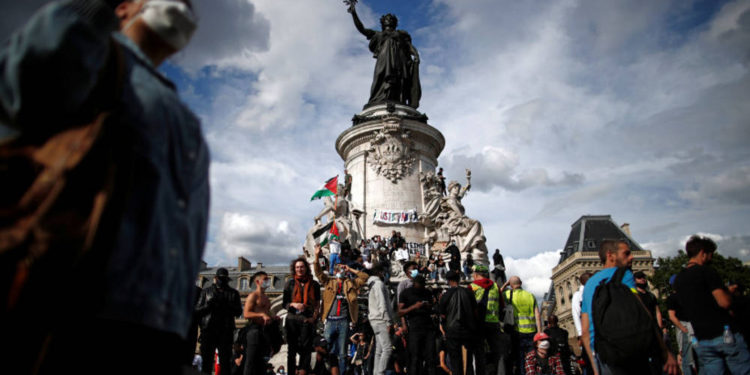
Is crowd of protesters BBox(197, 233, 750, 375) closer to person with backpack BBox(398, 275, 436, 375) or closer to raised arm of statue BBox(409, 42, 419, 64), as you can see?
person with backpack BBox(398, 275, 436, 375)

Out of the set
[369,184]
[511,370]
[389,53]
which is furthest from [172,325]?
[389,53]

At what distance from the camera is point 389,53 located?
65.5ft

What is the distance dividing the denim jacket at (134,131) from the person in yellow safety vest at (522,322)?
266 inches

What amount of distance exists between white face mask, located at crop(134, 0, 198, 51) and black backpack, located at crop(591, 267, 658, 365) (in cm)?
395

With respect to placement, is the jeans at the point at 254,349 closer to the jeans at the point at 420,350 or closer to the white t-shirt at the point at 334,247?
the jeans at the point at 420,350

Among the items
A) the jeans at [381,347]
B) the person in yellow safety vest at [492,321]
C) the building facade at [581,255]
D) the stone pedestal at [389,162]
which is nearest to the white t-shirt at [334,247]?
the stone pedestal at [389,162]

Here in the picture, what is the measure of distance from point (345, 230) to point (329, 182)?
174cm

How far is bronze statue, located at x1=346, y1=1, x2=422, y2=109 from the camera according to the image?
1955 centimetres

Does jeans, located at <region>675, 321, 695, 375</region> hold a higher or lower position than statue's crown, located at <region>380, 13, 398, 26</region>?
lower

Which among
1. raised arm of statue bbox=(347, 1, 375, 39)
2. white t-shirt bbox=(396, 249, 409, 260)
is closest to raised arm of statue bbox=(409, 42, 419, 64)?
raised arm of statue bbox=(347, 1, 375, 39)

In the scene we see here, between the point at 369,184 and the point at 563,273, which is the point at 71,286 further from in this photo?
the point at 563,273

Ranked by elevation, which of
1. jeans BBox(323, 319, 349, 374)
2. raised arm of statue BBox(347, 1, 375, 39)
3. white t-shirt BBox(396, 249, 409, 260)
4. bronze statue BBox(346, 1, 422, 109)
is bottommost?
jeans BBox(323, 319, 349, 374)

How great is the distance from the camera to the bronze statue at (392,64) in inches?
770

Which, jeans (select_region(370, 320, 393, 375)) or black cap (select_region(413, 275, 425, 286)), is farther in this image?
black cap (select_region(413, 275, 425, 286))
